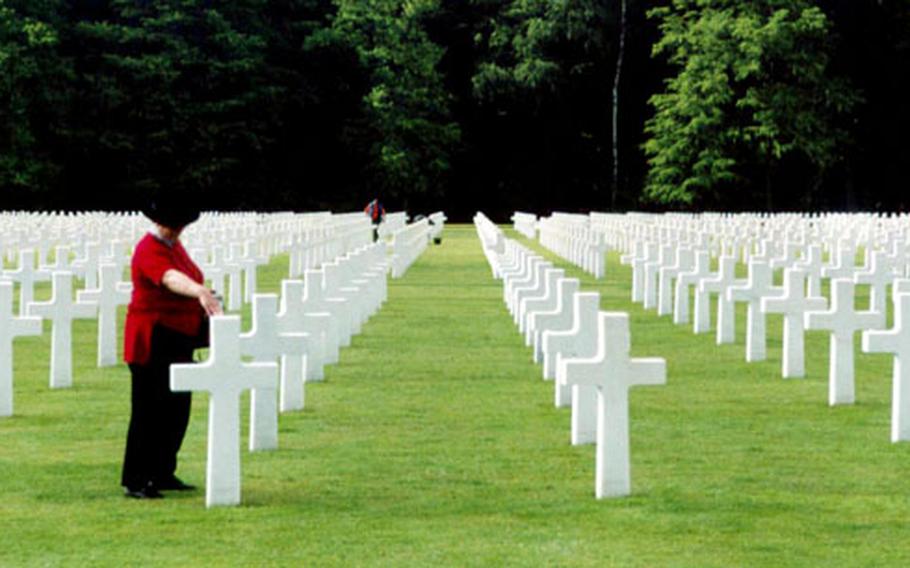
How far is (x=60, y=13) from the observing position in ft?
252

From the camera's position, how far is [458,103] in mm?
88312

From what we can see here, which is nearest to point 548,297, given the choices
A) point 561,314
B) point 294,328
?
point 561,314

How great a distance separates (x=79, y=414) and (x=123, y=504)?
3.75 meters

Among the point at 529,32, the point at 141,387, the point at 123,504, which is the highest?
the point at 529,32

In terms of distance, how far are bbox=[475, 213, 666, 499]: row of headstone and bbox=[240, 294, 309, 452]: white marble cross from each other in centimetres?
166

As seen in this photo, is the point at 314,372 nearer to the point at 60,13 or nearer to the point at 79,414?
the point at 79,414

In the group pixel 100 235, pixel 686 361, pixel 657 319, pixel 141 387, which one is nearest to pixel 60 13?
pixel 100 235

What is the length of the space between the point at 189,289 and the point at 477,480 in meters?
1.98

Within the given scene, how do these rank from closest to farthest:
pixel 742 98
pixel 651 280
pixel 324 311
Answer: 1. pixel 324 311
2. pixel 651 280
3. pixel 742 98

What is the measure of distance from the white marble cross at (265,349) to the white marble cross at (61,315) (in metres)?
3.53

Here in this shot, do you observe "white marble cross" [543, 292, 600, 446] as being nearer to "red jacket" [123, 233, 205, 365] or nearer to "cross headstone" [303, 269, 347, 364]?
"red jacket" [123, 233, 205, 365]

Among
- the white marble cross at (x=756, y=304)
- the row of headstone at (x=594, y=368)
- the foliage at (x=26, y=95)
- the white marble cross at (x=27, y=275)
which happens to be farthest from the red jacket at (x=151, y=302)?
the foliage at (x=26, y=95)

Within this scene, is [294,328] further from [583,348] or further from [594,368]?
[594,368]

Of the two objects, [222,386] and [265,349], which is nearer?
[222,386]
